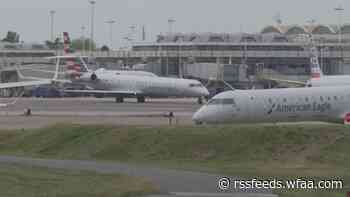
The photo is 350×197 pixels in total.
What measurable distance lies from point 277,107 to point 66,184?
25.3m

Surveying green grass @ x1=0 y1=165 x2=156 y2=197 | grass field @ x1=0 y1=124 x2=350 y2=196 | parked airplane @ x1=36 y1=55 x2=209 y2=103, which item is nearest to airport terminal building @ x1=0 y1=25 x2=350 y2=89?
parked airplane @ x1=36 y1=55 x2=209 y2=103

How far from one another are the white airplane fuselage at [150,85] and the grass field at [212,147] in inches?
2335

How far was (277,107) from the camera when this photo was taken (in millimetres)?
47625

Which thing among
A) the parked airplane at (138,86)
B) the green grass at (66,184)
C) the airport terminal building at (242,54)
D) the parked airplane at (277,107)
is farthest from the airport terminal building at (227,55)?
the green grass at (66,184)

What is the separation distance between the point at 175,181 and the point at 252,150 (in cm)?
734

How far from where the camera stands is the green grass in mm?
22031

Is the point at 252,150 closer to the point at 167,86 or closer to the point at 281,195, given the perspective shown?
the point at 281,195

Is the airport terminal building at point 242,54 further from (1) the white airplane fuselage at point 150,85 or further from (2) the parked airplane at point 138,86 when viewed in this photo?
(1) the white airplane fuselage at point 150,85

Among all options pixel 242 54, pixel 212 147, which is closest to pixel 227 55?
pixel 242 54

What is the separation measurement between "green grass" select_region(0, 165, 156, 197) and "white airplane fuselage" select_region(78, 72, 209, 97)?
Result: 67.2m

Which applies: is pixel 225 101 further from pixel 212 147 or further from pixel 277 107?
pixel 212 147

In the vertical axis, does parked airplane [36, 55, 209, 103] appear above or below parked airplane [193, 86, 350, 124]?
below

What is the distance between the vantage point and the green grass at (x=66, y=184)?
2203 centimetres

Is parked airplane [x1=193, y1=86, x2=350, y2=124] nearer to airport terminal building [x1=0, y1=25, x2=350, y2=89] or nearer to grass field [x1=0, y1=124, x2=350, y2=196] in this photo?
grass field [x1=0, y1=124, x2=350, y2=196]
